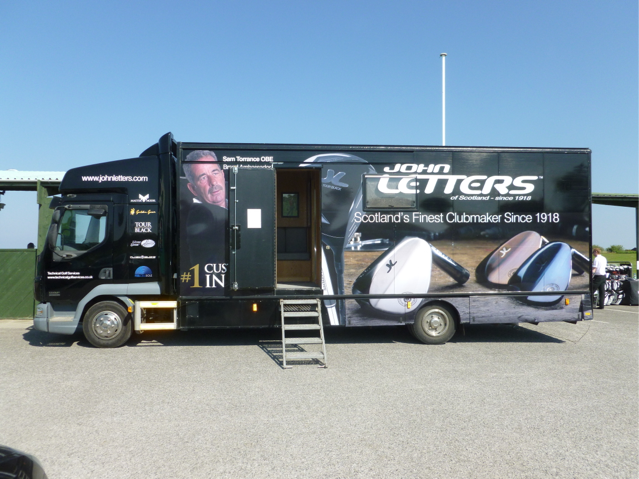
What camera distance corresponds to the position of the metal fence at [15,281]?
9.73 meters

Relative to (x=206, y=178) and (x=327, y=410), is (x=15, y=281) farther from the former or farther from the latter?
(x=327, y=410)

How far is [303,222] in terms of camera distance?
9477 mm

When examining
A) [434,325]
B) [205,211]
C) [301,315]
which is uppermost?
[205,211]

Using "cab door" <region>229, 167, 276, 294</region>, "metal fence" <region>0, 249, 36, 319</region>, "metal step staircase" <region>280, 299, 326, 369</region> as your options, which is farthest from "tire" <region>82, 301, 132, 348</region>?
"metal fence" <region>0, 249, 36, 319</region>

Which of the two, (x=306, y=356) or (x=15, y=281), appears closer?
(x=306, y=356)

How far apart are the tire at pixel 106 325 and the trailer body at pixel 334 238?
2cm

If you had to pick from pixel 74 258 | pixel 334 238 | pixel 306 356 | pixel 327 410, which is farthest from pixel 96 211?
pixel 327 410

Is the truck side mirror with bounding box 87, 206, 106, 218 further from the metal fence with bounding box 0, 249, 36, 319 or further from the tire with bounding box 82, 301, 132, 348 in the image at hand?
the metal fence with bounding box 0, 249, 36, 319

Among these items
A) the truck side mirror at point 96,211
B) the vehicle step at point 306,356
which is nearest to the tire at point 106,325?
the truck side mirror at point 96,211

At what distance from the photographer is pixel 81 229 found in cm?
685

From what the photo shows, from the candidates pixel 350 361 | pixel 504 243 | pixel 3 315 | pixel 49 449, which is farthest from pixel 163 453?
pixel 3 315

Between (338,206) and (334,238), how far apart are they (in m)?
0.49

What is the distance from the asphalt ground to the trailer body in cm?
65

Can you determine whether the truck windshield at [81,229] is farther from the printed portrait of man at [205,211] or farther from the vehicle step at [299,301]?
the vehicle step at [299,301]
